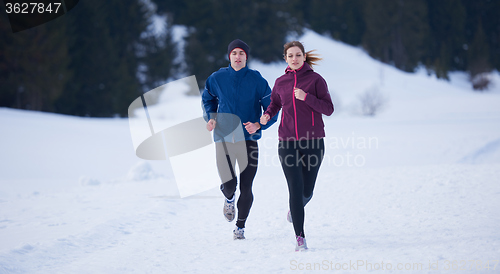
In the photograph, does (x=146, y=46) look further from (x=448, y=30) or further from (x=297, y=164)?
(x=448, y=30)

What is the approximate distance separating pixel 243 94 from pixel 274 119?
1.30ft

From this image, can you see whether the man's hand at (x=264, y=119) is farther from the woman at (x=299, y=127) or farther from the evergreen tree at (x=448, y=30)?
the evergreen tree at (x=448, y=30)

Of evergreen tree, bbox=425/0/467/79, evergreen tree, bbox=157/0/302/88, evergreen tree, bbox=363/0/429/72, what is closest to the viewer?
evergreen tree, bbox=157/0/302/88

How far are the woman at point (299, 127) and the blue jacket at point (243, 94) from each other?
0.46 metres

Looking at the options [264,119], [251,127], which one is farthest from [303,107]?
[251,127]

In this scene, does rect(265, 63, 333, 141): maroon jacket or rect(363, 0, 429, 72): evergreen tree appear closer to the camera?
rect(265, 63, 333, 141): maroon jacket

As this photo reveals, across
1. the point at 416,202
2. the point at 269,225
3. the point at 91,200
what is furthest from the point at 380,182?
the point at 91,200

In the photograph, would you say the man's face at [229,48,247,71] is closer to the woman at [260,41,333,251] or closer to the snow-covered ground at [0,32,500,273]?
the woman at [260,41,333,251]

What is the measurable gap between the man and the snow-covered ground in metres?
0.59

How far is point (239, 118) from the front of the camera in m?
4.39

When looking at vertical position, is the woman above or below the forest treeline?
below

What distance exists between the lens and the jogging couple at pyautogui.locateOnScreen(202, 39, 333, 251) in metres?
3.89

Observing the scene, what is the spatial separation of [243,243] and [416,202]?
276 centimetres

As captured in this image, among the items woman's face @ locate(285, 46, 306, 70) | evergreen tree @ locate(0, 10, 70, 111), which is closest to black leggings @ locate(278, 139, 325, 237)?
woman's face @ locate(285, 46, 306, 70)
